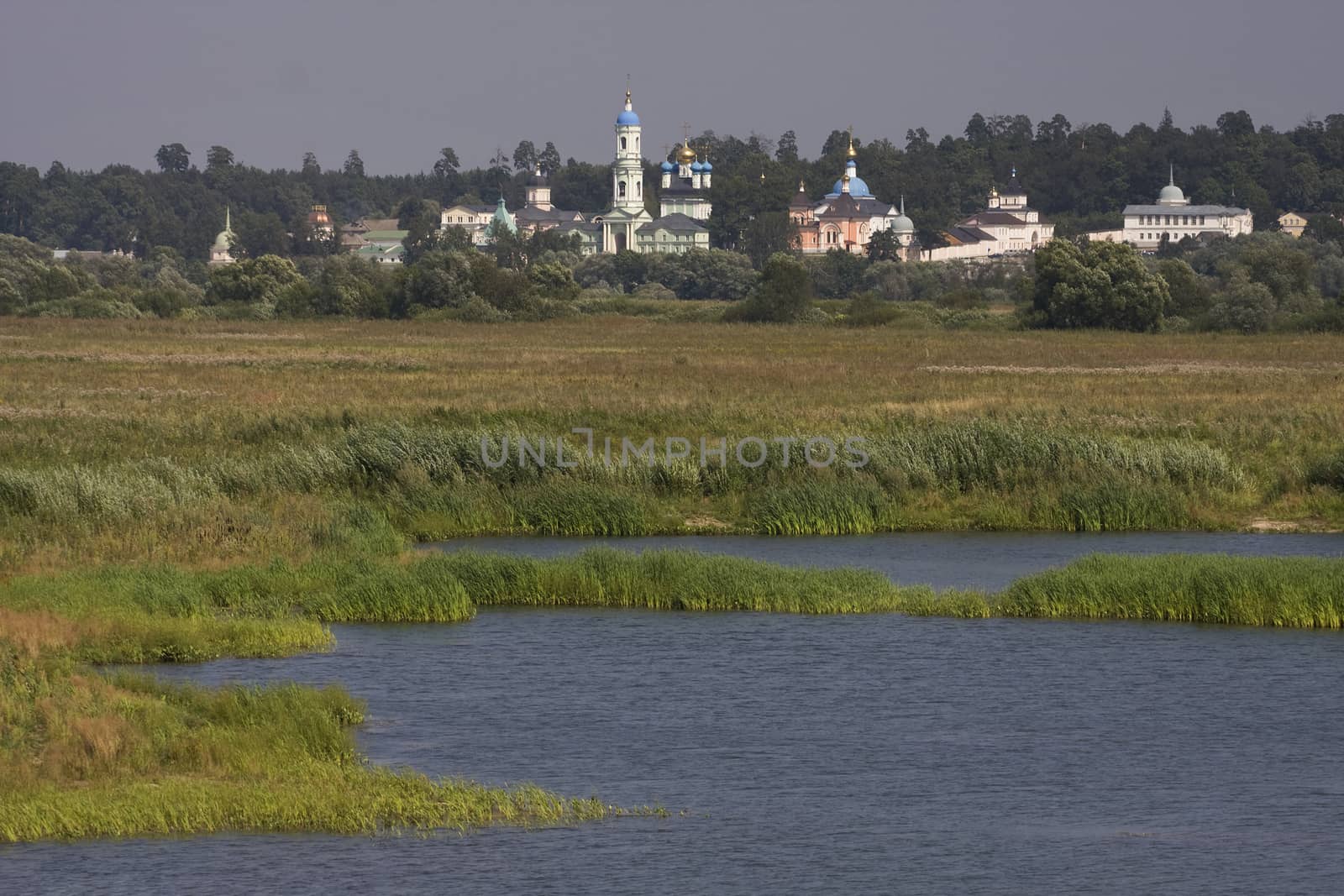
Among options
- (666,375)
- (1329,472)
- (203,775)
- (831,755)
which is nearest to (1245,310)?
(666,375)

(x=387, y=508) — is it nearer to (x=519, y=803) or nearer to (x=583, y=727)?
(x=583, y=727)

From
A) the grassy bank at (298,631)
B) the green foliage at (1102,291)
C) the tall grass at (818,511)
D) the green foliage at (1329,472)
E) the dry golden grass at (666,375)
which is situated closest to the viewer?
the grassy bank at (298,631)

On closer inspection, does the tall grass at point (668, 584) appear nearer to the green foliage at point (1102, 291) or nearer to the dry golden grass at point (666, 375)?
the dry golden grass at point (666, 375)

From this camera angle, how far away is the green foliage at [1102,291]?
349 ft

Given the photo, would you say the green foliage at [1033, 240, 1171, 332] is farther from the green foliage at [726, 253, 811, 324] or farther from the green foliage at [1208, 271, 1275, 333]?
the green foliage at [726, 253, 811, 324]

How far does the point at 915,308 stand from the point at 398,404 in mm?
76779

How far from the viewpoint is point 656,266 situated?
196250 millimetres

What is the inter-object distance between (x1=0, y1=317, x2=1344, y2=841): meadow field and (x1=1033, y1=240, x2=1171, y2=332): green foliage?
116 ft

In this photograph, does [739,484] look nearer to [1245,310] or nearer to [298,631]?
[298,631]

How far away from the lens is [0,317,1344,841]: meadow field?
20.4 m

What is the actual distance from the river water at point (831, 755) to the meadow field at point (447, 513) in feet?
1.98

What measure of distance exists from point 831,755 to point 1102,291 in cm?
8843

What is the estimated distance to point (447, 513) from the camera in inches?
1555

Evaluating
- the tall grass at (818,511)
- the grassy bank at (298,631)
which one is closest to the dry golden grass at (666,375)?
the tall grass at (818,511)
